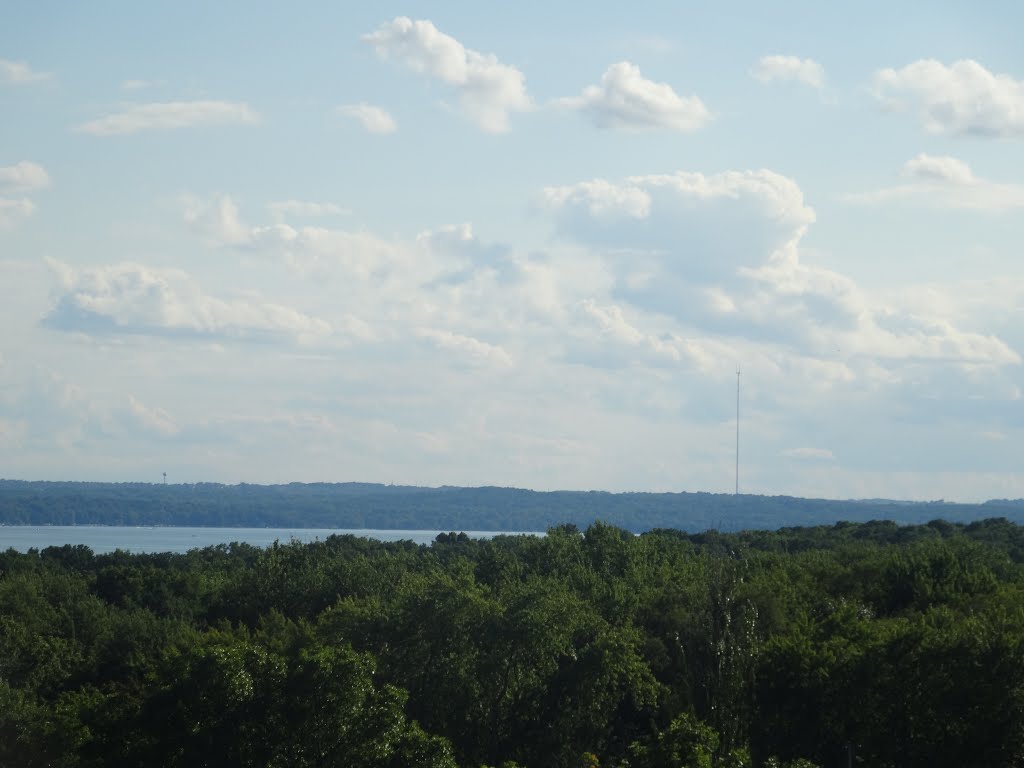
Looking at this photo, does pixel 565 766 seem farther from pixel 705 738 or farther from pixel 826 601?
pixel 826 601

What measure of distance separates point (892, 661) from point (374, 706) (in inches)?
613

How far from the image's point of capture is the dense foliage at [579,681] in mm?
37344

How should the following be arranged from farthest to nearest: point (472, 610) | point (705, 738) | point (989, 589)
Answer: point (989, 589)
point (472, 610)
point (705, 738)

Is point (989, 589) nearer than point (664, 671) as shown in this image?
No

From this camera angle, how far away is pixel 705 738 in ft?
104

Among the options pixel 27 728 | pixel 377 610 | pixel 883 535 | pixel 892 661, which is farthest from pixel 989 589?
pixel 883 535

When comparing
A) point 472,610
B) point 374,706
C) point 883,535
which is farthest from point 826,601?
point 883,535

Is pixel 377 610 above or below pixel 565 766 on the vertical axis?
above

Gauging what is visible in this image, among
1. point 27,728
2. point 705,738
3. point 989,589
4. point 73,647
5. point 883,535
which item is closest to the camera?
point 705,738

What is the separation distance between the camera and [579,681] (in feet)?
150

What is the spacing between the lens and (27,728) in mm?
42531

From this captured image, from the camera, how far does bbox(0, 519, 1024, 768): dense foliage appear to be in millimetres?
37344

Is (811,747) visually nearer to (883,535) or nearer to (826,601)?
(826,601)

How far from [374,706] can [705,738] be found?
1054cm
